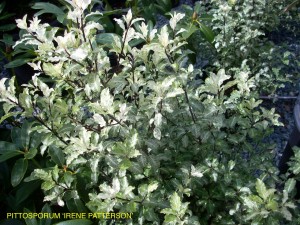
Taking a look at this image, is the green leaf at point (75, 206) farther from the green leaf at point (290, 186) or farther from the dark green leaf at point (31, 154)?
the green leaf at point (290, 186)

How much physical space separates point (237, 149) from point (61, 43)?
0.90 metres

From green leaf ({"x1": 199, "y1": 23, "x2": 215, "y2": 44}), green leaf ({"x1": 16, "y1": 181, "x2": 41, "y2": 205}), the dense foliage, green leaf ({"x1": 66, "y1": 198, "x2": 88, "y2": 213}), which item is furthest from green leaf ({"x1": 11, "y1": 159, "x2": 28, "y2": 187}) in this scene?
green leaf ({"x1": 199, "y1": 23, "x2": 215, "y2": 44})

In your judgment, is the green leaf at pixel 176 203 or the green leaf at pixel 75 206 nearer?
the green leaf at pixel 176 203

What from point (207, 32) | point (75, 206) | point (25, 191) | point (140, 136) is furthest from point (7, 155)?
point (207, 32)

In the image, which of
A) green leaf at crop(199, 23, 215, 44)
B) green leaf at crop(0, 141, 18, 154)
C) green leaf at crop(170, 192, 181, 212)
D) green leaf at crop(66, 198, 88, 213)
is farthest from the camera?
green leaf at crop(199, 23, 215, 44)

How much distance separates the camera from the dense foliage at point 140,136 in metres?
1.22

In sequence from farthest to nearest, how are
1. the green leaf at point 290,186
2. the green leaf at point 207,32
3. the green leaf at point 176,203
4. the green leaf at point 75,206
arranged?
the green leaf at point 207,32, the green leaf at point 75,206, the green leaf at point 290,186, the green leaf at point 176,203

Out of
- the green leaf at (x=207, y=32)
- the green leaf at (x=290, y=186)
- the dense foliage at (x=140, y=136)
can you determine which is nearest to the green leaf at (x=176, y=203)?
the dense foliage at (x=140, y=136)

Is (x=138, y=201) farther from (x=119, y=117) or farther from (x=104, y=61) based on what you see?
(x=104, y=61)

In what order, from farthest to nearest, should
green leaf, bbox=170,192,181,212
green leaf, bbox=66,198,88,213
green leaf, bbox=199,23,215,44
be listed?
green leaf, bbox=199,23,215,44
green leaf, bbox=66,198,88,213
green leaf, bbox=170,192,181,212

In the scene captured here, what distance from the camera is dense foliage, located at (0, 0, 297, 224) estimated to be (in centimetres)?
122

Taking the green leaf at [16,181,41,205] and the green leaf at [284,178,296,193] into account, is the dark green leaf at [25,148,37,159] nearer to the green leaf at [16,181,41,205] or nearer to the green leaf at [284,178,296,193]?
the green leaf at [16,181,41,205]

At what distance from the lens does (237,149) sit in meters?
1.65

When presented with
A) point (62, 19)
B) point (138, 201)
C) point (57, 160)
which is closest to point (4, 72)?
point (62, 19)
